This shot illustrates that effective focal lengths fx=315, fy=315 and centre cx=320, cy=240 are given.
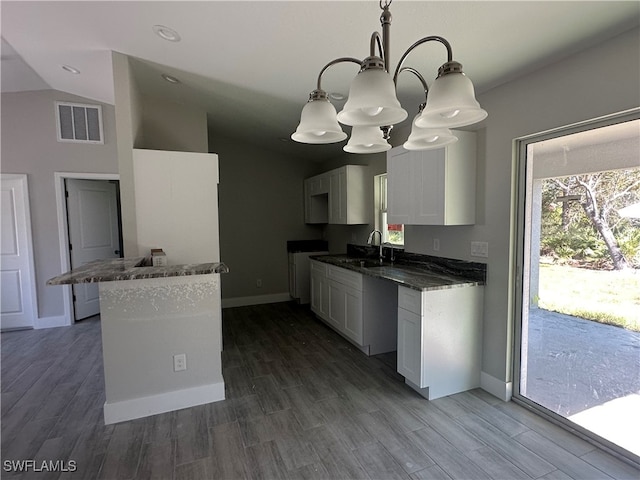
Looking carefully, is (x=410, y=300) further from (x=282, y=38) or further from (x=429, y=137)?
(x=282, y=38)

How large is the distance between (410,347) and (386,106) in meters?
2.09

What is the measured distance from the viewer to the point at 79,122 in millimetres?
4273

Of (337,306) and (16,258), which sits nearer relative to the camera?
(337,306)

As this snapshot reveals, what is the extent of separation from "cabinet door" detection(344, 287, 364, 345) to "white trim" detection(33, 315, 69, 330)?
13.0 feet

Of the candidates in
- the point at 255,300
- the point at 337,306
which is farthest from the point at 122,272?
the point at 255,300

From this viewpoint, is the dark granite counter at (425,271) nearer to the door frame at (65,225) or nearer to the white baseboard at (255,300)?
the white baseboard at (255,300)

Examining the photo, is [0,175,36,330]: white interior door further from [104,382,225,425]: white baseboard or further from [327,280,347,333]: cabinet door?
[327,280,347,333]: cabinet door

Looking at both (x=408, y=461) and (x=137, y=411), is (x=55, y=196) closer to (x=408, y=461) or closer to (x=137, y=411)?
(x=137, y=411)

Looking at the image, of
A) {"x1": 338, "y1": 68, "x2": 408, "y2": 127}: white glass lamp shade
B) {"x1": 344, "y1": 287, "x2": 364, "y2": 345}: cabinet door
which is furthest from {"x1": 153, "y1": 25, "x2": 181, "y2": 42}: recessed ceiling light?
{"x1": 344, "y1": 287, "x2": 364, "y2": 345}: cabinet door

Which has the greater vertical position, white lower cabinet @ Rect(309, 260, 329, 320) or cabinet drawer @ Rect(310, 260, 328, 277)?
cabinet drawer @ Rect(310, 260, 328, 277)

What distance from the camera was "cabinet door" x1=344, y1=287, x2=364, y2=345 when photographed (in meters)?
3.43

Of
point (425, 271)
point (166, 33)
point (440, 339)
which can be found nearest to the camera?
point (166, 33)

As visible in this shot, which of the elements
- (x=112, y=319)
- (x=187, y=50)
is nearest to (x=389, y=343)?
(x=112, y=319)

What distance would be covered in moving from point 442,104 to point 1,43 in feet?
13.2
